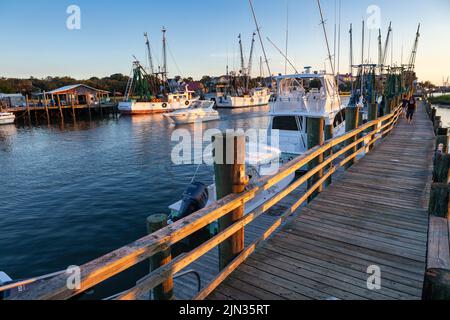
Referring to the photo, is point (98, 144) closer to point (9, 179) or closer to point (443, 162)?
point (9, 179)

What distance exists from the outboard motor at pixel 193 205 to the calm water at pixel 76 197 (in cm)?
238

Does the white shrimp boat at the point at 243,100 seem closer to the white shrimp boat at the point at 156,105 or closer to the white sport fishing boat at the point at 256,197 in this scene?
the white shrimp boat at the point at 156,105

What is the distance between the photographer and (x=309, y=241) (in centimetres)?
442

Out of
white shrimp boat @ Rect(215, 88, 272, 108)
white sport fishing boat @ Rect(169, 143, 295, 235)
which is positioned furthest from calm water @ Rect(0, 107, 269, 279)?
white shrimp boat @ Rect(215, 88, 272, 108)

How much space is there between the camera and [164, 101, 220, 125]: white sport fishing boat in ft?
138

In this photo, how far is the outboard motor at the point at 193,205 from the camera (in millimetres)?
8788

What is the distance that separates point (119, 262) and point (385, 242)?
12.8ft

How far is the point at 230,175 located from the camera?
3.35 meters

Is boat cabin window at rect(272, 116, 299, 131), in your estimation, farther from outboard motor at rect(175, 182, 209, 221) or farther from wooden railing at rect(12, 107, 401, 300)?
wooden railing at rect(12, 107, 401, 300)

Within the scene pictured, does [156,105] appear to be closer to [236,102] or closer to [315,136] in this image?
[236,102]

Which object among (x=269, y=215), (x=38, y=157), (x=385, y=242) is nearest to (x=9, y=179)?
(x=38, y=157)

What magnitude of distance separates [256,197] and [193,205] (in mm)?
2203
